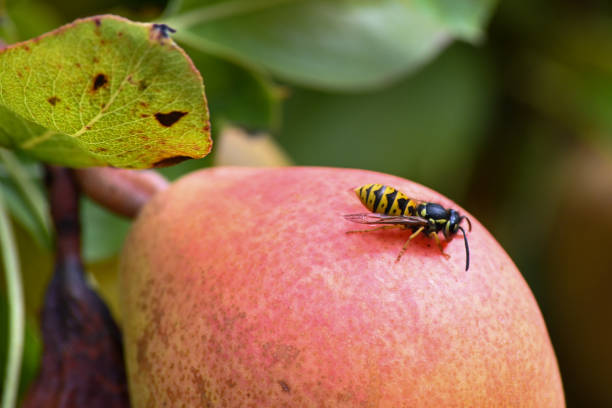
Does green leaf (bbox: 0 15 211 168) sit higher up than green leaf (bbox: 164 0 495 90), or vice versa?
green leaf (bbox: 164 0 495 90)

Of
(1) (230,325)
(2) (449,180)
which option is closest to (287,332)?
(1) (230,325)

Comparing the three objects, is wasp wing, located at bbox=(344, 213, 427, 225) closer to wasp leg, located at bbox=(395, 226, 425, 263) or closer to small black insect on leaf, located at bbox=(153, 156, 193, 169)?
wasp leg, located at bbox=(395, 226, 425, 263)

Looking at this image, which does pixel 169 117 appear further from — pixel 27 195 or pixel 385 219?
pixel 27 195

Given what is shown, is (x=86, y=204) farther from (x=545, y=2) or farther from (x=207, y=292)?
(x=545, y=2)

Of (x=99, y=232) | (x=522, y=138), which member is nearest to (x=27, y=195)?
(x=99, y=232)

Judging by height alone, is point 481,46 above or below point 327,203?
above

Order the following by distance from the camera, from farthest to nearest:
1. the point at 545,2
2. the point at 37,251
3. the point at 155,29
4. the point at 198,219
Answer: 1. the point at 545,2
2. the point at 37,251
3. the point at 198,219
4. the point at 155,29

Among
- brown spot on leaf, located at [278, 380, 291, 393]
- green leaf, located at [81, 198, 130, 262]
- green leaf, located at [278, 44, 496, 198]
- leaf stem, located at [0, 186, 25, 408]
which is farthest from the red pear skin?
green leaf, located at [278, 44, 496, 198]

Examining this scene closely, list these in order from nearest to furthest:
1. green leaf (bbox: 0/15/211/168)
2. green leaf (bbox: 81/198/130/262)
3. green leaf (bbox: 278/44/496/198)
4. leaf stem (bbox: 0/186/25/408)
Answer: green leaf (bbox: 0/15/211/168), leaf stem (bbox: 0/186/25/408), green leaf (bbox: 81/198/130/262), green leaf (bbox: 278/44/496/198)
